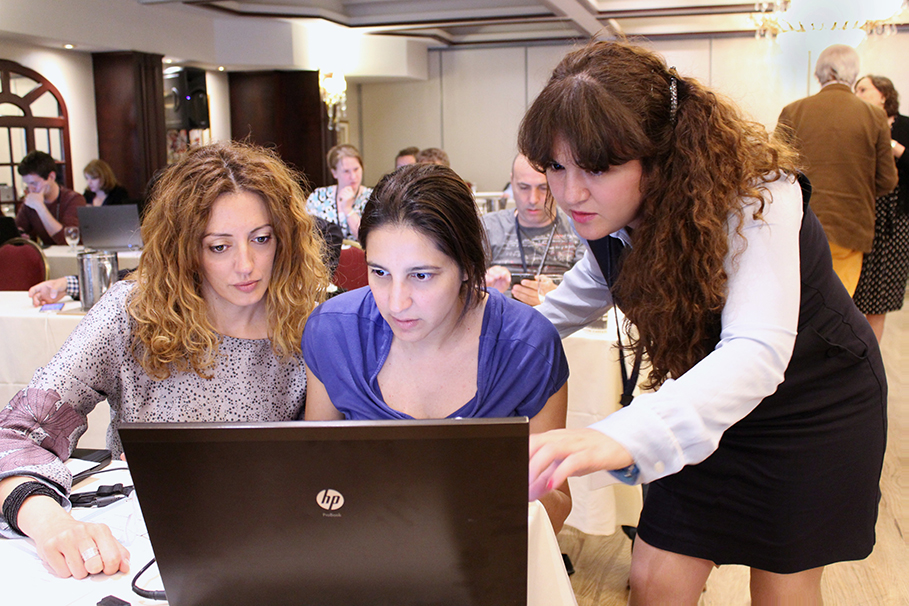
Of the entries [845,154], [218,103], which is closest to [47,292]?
[845,154]

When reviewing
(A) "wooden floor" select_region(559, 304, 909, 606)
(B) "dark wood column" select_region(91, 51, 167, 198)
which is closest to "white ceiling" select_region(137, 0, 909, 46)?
(B) "dark wood column" select_region(91, 51, 167, 198)

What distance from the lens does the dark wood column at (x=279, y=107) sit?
9.04 meters

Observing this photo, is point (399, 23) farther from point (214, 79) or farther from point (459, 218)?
point (459, 218)

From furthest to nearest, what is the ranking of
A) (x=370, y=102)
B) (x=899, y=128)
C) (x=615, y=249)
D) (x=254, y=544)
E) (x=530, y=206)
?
(x=370, y=102) < (x=899, y=128) < (x=530, y=206) < (x=615, y=249) < (x=254, y=544)

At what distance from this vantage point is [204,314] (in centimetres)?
154

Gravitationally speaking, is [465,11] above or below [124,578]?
above

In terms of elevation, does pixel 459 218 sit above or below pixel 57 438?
above

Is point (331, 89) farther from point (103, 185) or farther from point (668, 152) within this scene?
point (668, 152)

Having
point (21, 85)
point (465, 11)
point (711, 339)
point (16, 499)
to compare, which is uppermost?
point (465, 11)

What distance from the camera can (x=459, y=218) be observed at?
4.35ft

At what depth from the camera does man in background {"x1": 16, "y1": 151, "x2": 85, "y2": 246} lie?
586 centimetres

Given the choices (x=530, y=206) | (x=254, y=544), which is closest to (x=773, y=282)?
(x=254, y=544)

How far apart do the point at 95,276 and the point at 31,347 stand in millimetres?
359

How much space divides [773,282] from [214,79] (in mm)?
8907
